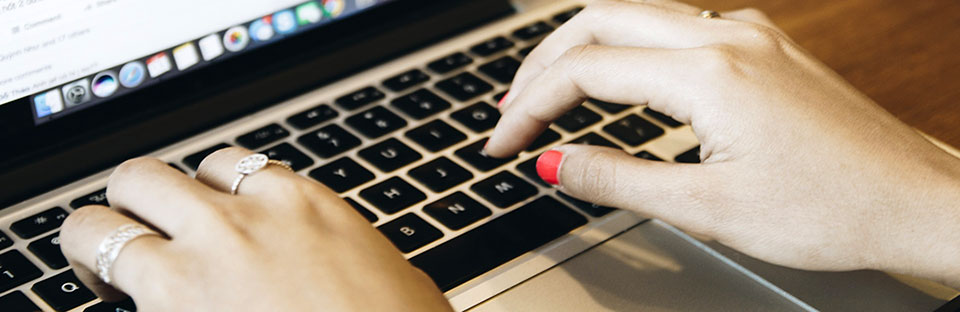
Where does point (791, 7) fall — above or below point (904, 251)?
above

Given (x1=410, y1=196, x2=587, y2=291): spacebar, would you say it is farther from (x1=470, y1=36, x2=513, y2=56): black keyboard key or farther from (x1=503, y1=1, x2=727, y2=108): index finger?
(x1=470, y1=36, x2=513, y2=56): black keyboard key

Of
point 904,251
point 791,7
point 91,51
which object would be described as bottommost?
point 904,251

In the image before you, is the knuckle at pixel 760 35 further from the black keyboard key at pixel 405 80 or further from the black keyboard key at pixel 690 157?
the black keyboard key at pixel 405 80

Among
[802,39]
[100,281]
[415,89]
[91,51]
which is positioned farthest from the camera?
[802,39]

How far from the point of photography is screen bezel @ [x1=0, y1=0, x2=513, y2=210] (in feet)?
2.01

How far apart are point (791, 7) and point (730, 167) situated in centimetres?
46

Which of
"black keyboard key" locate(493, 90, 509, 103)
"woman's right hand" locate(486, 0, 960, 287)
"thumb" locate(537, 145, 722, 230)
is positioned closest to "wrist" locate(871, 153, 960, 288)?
"woman's right hand" locate(486, 0, 960, 287)

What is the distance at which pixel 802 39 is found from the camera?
2.83 ft

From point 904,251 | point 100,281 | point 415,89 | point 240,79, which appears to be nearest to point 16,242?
point 100,281

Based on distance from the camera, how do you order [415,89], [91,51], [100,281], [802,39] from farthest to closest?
[802,39], [415,89], [91,51], [100,281]

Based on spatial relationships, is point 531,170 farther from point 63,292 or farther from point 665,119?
point 63,292

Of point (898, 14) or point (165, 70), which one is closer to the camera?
point (165, 70)

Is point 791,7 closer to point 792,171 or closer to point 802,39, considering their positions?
point 802,39

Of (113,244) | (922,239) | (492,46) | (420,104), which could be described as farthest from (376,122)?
(922,239)
